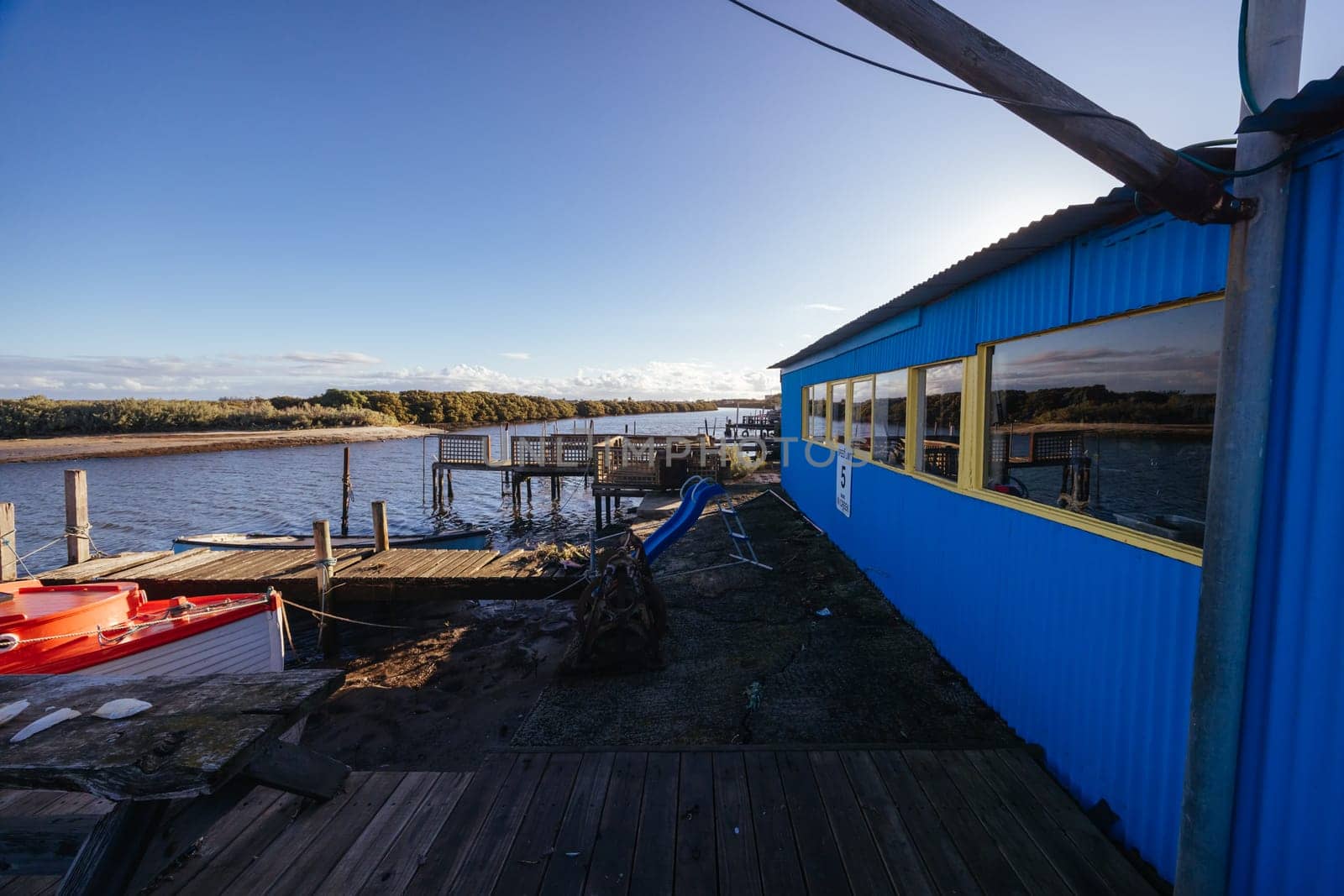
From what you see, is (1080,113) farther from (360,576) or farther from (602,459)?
(602,459)

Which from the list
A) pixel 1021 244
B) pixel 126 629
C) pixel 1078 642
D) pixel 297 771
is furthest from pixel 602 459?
pixel 1078 642

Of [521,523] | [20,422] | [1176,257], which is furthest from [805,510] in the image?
[20,422]

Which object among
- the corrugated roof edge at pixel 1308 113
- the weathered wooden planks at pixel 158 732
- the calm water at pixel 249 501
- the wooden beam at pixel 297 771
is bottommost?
the calm water at pixel 249 501

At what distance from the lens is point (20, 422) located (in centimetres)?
5366

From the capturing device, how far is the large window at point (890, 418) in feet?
20.8

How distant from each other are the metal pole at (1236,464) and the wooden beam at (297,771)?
367 cm

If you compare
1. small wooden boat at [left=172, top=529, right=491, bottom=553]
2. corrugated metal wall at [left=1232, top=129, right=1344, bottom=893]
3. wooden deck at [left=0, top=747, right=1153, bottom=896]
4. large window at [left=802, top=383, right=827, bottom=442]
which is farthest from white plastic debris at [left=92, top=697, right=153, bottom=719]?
large window at [left=802, top=383, right=827, bottom=442]

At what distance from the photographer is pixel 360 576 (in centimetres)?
807

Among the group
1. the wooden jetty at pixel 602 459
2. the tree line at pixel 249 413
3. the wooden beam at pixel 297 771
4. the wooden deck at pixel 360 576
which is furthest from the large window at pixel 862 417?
the tree line at pixel 249 413

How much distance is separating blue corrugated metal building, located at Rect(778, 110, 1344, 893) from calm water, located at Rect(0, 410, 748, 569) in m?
14.0

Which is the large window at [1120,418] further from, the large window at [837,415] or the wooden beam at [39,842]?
the large window at [837,415]

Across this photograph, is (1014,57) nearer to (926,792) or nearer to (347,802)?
(926,792)

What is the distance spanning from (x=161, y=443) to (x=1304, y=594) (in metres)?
72.2

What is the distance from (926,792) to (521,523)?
18872 mm
